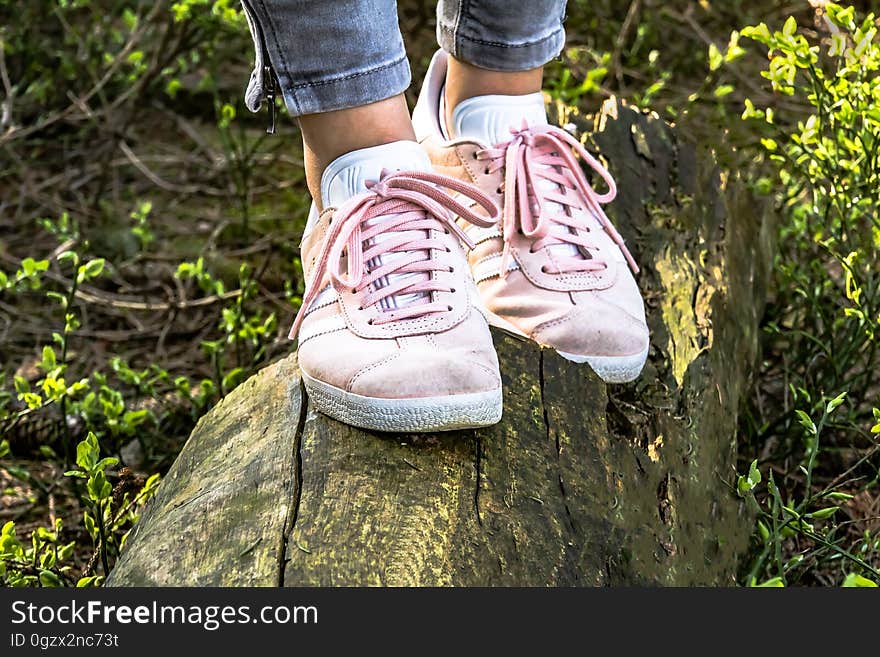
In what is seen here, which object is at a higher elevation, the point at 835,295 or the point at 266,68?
the point at 266,68

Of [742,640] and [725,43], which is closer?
[742,640]

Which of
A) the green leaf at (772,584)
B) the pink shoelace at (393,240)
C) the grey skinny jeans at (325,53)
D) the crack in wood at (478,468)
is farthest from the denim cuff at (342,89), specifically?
the green leaf at (772,584)

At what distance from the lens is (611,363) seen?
52.6 inches

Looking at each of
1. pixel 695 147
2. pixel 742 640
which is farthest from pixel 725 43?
pixel 742 640

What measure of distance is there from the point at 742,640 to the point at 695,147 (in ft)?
3.92

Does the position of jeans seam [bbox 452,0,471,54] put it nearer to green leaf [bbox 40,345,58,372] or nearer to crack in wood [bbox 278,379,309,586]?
crack in wood [bbox 278,379,309,586]

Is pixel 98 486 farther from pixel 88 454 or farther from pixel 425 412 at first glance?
pixel 425 412

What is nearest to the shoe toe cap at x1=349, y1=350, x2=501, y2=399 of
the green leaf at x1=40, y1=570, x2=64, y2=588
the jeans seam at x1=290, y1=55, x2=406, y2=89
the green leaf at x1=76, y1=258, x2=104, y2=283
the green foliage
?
the jeans seam at x1=290, y1=55, x2=406, y2=89

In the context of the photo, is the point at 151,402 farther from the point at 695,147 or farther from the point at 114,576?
the point at 695,147

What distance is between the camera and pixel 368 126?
1.26 meters

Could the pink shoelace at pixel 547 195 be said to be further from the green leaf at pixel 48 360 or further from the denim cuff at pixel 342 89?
the green leaf at pixel 48 360

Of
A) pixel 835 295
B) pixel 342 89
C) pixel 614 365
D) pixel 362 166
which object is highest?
pixel 342 89

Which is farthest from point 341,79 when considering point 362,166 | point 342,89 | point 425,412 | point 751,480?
point 751,480

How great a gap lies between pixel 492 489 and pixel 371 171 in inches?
18.2
